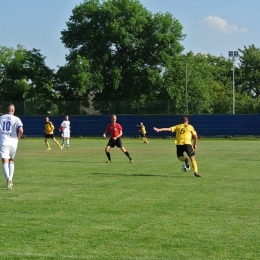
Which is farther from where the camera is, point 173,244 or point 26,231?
point 26,231

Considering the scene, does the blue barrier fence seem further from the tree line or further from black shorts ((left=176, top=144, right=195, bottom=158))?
black shorts ((left=176, top=144, right=195, bottom=158))

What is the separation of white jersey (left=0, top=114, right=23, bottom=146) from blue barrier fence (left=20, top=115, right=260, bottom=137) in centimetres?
4104

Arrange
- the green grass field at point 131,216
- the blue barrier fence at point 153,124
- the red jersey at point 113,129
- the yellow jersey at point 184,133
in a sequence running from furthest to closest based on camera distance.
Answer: the blue barrier fence at point 153,124 → the red jersey at point 113,129 → the yellow jersey at point 184,133 → the green grass field at point 131,216

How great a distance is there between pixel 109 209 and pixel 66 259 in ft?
12.0

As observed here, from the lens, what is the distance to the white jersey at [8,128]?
13523 mm

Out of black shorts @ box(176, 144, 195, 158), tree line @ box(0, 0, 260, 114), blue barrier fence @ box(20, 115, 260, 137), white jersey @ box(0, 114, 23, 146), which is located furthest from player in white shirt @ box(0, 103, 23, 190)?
tree line @ box(0, 0, 260, 114)

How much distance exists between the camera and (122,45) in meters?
65.8

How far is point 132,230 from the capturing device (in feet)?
27.9

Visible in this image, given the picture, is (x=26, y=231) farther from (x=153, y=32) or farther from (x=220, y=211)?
(x=153, y=32)

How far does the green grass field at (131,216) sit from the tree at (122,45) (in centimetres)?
4900

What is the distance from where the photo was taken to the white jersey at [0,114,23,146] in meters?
13.5

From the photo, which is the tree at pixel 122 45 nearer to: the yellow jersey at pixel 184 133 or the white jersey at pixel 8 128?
the yellow jersey at pixel 184 133

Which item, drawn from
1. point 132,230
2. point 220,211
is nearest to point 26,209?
point 132,230

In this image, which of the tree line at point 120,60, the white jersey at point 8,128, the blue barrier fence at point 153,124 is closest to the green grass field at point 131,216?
the white jersey at point 8,128
